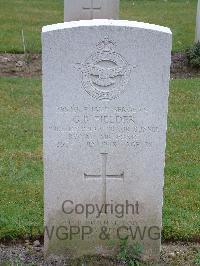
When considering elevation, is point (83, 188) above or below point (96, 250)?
above

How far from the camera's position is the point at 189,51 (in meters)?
10.2

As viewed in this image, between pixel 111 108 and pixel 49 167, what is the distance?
613 millimetres

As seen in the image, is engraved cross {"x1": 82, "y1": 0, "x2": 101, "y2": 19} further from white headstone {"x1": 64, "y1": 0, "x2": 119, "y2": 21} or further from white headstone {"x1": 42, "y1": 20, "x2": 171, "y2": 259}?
white headstone {"x1": 42, "y1": 20, "x2": 171, "y2": 259}

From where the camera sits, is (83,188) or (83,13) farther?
(83,13)

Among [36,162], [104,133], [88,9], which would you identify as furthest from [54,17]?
[104,133]

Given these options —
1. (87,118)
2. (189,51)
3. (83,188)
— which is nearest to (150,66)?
(87,118)

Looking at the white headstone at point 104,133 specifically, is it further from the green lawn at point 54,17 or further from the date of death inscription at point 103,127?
the green lawn at point 54,17

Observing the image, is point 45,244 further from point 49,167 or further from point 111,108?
point 111,108

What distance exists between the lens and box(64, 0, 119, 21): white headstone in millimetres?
10164

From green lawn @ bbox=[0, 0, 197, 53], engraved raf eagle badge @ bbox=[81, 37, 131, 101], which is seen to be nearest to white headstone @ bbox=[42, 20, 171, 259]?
engraved raf eagle badge @ bbox=[81, 37, 131, 101]

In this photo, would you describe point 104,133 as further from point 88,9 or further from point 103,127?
point 88,9

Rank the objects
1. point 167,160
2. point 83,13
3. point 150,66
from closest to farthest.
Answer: point 150,66 → point 167,160 → point 83,13

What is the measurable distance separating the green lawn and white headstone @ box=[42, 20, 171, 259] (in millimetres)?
6924

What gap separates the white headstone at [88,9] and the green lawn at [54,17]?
115 cm
